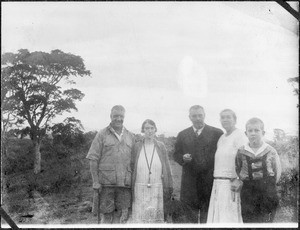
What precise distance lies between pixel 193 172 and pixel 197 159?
3.8 inches

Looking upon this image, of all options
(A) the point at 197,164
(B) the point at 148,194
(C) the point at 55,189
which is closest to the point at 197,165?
(A) the point at 197,164

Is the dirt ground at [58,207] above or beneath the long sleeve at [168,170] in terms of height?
beneath

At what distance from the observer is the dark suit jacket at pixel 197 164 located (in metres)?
3.27

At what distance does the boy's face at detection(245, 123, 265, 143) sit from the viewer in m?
3.26

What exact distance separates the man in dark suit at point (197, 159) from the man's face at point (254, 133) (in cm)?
20

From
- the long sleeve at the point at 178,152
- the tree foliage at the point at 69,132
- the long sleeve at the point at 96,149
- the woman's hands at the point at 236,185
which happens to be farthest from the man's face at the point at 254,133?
the tree foliage at the point at 69,132

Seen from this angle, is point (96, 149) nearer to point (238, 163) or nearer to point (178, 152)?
point (178, 152)

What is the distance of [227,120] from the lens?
324 cm

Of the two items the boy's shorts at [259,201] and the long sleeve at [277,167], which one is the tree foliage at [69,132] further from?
the long sleeve at [277,167]

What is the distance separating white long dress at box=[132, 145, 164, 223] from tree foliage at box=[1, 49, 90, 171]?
660 mm

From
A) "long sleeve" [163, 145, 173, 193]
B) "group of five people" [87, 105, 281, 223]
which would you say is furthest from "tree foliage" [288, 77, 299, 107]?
"long sleeve" [163, 145, 173, 193]

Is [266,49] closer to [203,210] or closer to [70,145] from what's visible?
[203,210]

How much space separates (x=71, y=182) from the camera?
10.8 ft

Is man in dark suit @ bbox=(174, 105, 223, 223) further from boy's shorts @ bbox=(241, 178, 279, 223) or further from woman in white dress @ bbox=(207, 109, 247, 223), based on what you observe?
boy's shorts @ bbox=(241, 178, 279, 223)
